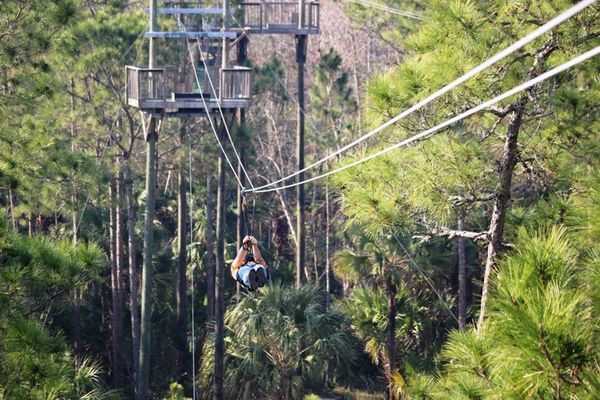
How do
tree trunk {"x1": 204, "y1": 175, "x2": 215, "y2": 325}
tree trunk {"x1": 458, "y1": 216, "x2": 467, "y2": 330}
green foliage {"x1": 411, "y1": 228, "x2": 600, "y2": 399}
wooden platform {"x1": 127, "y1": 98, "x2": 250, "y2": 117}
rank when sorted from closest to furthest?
green foliage {"x1": 411, "y1": 228, "x2": 600, "y2": 399} → wooden platform {"x1": 127, "y1": 98, "x2": 250, "y2": 117} → tree trunk {"x1": 458, "y1": 216, "x2": 467, "y2": 330} → tree trunk {"x1": 204, "y1": 175, "x2": 215, "y2": 325}

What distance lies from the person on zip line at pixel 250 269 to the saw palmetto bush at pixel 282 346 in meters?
9.30

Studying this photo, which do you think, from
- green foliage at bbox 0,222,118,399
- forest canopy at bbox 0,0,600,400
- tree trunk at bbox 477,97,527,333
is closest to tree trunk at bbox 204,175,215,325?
forest canopy at bbox 0,0,600,400

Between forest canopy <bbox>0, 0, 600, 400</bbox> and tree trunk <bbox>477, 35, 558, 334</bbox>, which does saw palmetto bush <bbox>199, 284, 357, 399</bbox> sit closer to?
forest canopy <bbox>0, 0, 600, 400</bbox>

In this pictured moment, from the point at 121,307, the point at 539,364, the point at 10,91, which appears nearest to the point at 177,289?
the point at 121,307

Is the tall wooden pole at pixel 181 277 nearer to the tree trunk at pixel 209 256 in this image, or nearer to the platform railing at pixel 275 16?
the tree trunk at pixel 209 256

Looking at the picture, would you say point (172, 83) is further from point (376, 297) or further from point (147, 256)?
point (376, 297)

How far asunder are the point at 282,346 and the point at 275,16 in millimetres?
9025

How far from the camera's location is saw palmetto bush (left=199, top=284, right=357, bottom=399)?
2142 cm

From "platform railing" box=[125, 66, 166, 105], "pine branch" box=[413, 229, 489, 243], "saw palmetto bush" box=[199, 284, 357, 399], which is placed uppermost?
"platform railing" box=[125, 66, 166, 105]

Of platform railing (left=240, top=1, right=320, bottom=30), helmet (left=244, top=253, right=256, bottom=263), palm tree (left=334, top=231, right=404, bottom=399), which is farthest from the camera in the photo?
platform railing (left=240, top=1, right=320, bottom=30)

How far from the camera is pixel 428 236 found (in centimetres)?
1028

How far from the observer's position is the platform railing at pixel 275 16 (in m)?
25.5

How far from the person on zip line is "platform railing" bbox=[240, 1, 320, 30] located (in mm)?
13878

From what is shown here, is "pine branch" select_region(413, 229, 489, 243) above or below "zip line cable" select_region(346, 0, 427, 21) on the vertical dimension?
below
